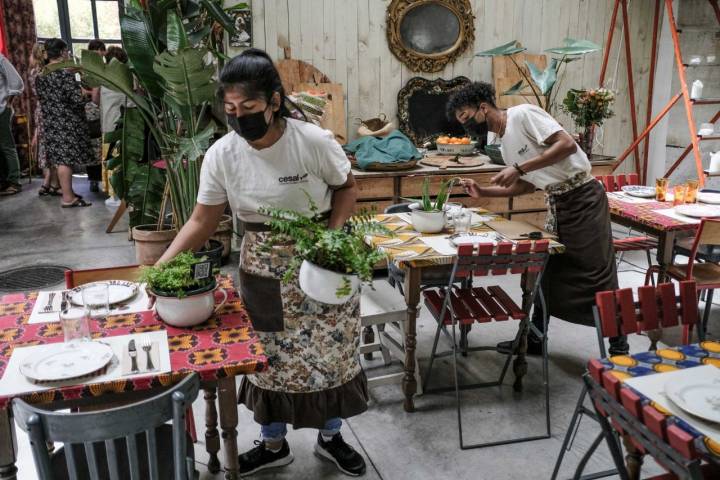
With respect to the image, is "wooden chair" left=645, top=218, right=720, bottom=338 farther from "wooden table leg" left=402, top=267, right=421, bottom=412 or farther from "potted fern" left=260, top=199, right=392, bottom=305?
"potted fern" left=260, top=199, right=392, bottom=305

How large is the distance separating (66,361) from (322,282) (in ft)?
2.45

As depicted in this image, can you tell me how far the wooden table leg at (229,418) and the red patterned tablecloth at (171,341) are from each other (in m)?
0.09

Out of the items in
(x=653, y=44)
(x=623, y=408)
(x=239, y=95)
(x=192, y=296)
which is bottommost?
(x=623, y=408)

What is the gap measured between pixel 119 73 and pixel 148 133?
1.53 m

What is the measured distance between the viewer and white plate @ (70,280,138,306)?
6.90 feet

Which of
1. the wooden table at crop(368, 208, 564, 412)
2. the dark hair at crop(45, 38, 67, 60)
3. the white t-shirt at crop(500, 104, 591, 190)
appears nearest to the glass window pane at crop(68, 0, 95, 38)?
the dark hair at crop(45, 38, 67, 60)

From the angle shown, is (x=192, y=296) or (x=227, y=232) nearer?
(x=192, y=296)

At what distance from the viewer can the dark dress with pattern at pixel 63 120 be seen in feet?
22.6

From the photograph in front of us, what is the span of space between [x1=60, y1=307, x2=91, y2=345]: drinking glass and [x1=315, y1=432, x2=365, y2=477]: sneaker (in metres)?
1.19

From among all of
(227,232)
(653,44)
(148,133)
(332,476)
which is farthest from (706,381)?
Answer: (653,44)

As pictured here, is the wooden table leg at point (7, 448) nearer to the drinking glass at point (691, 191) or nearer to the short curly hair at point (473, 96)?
the short curly hair at point (473, 96)

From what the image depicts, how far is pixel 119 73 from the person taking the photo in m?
3.80

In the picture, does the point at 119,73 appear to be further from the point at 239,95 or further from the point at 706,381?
the point at 706,381

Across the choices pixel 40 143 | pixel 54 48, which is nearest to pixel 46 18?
pixel 40 143
